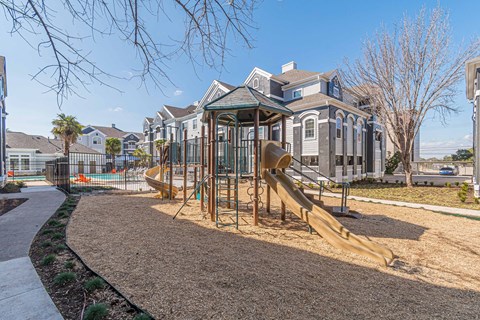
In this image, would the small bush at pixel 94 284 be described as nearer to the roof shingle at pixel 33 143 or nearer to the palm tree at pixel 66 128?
the palm tree at pixel 66 128

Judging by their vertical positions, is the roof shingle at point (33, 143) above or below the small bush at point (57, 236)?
above

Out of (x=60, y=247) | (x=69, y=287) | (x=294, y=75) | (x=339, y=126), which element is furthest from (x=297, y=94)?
(x=69, y=287)

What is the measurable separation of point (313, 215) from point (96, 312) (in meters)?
4.41

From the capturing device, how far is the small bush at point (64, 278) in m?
3.12

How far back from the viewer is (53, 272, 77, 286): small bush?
3.12m

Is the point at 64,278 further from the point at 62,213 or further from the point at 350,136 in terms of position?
the point at 350,136

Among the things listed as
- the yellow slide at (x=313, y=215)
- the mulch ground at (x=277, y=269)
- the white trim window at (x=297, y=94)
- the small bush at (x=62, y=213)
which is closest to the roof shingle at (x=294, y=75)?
the white trim window at (x=297, y=94)

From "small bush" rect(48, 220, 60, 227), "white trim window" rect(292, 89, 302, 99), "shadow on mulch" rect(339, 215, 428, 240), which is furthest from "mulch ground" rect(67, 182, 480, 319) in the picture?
"white trim window" rect(292, 89, 302, 99)

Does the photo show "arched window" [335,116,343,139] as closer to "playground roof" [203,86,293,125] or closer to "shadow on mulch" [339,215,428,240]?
"shadow on mulch" [339,215,428,240]

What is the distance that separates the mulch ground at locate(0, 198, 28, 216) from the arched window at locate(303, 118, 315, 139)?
1752cm

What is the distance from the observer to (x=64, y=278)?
10.4 feet

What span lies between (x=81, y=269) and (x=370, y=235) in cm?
638

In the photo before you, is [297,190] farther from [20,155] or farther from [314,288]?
[20,155]

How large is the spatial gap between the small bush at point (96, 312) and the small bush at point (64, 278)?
977mm
